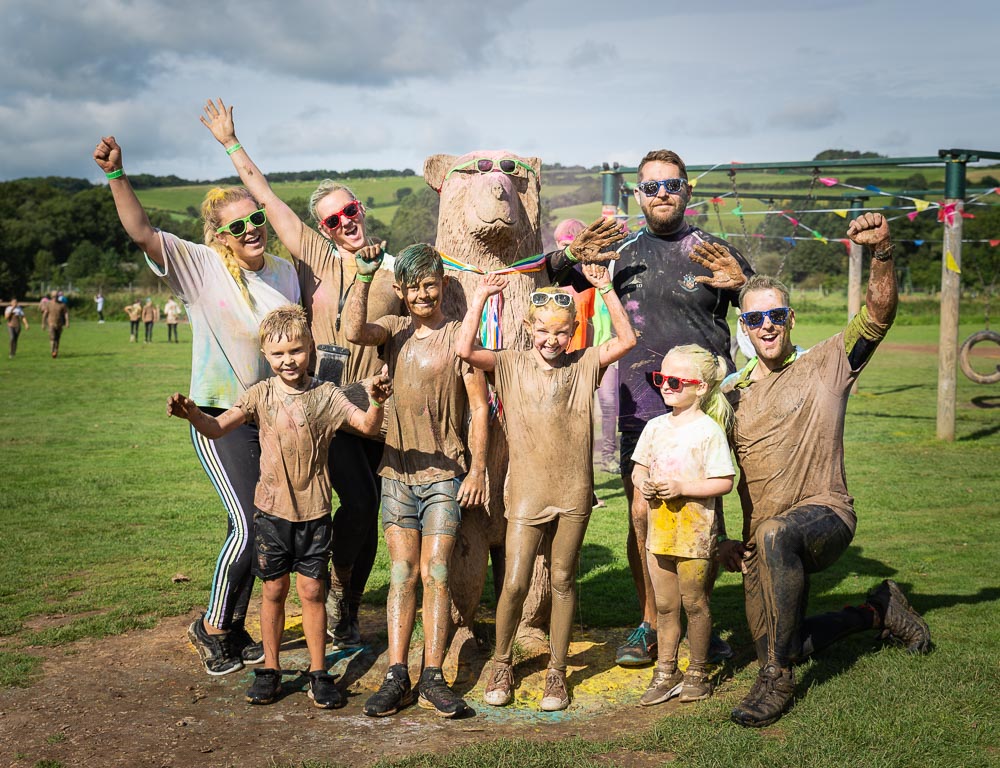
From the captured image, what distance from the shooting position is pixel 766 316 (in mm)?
4082

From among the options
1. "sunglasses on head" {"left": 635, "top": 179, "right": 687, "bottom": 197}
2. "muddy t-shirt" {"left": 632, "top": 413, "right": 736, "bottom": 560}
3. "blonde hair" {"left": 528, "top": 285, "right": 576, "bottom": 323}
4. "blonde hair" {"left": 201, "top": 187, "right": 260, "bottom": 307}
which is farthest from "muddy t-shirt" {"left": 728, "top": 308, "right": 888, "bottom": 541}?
"blonde hair" {"left": 201, "top": 187, "right": 260, "bottom": 307}

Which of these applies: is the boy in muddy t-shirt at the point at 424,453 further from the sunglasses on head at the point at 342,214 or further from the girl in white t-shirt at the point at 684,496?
the girl in white t-shirt at the point at 684,496

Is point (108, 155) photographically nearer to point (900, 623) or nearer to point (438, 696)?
point (438, 696)

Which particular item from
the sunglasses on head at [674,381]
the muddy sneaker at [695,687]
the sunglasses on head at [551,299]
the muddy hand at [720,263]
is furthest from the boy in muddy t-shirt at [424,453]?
the muddy hand at [720,263]

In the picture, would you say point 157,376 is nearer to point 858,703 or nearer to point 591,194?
point 591,194

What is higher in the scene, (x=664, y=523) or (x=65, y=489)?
(x=664, y=523)

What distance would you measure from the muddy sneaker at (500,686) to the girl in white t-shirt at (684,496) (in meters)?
0.59

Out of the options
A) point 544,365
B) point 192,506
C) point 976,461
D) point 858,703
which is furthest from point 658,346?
point 976,461

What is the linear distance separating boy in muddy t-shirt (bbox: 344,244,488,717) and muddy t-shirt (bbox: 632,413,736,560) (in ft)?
2.58

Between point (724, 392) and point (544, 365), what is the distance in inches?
34.7

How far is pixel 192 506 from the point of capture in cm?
853

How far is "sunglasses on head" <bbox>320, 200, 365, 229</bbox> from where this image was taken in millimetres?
4512

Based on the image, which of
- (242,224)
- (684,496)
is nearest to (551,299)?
(684,496)

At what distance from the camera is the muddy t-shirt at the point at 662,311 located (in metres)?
4.55
